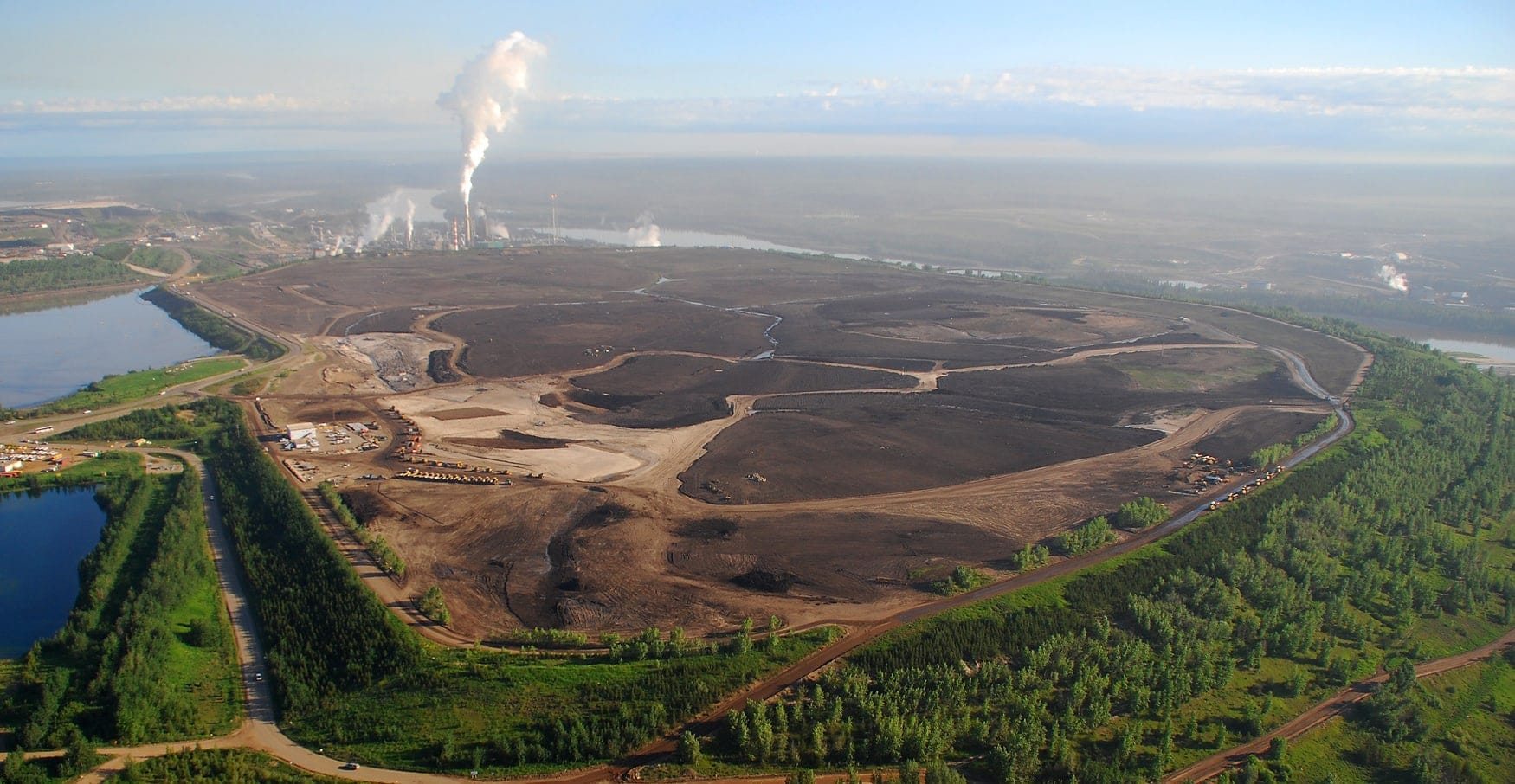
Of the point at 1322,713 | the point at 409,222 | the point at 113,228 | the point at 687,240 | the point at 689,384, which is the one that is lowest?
the point at 1322,713

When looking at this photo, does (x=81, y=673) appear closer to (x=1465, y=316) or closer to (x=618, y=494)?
(x=618, y=494)

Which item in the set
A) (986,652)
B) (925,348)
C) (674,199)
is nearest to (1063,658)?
(986,652)

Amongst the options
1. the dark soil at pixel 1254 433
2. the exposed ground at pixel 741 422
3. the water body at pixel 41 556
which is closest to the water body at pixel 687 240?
the exposed ground at pixel 741 422

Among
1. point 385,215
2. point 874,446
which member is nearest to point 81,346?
point 874,446

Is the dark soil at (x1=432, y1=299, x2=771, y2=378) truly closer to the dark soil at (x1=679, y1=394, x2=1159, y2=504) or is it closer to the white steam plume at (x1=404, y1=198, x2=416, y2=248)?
the dark soil at (x1=679, y1=394, x2=1159, y2=504)

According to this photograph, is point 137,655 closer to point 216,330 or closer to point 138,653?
point 138,653

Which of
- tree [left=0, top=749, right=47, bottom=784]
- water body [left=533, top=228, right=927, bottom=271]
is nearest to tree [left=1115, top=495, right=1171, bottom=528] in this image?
tree [left=0, top=749, right=47, bottom=784]
